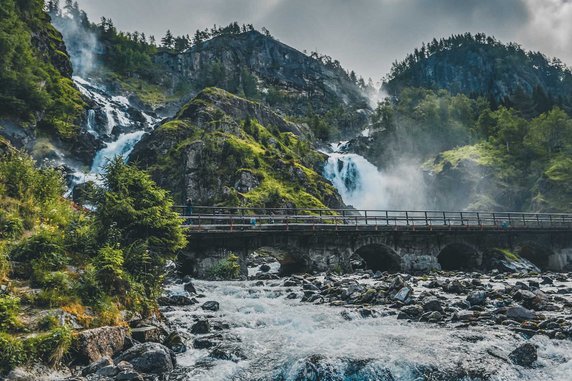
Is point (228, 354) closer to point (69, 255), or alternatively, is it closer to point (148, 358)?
point (148, 358)

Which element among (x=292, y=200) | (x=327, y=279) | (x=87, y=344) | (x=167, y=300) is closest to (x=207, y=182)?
(x=292, y=200)

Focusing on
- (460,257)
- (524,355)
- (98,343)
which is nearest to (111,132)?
(460,257)

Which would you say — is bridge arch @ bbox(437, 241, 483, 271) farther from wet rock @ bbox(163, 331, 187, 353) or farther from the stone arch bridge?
wet rock @ bbox(163, 331, 187, 353)

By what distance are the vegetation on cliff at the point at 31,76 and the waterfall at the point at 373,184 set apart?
58.3 metres

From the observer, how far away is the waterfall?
88.5 m

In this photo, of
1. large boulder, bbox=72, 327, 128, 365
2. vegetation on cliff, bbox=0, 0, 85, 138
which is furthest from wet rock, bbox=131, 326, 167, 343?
vegetation on cliff, bbox=0, 0, 85, 138

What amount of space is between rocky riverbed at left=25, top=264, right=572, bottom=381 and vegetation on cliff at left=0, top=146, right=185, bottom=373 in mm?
927

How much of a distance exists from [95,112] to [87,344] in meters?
97.8

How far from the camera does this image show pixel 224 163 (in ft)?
217

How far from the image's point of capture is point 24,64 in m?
57.6

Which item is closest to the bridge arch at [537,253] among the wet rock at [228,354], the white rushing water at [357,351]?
the white rushing water at [357,351]

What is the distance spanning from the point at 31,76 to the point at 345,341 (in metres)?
64.9

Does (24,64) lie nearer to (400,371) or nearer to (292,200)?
(292,200)

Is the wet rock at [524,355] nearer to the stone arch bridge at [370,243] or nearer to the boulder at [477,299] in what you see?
the boulder at [477,299]
